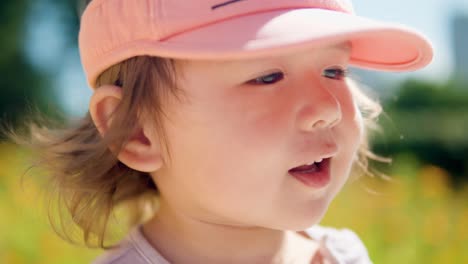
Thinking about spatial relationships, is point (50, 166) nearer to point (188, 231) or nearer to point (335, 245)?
point (188, 231)

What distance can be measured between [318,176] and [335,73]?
0.82 feet

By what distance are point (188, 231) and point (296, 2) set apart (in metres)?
0.60

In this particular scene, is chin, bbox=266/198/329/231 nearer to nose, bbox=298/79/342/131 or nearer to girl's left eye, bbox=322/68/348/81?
nose, bbox=298/79/342/131

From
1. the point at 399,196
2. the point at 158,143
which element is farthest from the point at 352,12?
the point at 399,196

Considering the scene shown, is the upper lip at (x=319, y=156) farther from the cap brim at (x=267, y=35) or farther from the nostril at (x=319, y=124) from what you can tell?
the cap brim at (x=267, y=35)

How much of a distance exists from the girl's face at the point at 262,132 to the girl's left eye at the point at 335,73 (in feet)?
0.06

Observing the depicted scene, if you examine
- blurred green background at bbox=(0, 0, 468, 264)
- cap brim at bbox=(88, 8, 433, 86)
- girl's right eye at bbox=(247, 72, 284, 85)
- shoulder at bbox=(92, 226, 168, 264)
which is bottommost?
blurred green background at bbox=(0, 0, 468, 264)

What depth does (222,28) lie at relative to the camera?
169 centimetres

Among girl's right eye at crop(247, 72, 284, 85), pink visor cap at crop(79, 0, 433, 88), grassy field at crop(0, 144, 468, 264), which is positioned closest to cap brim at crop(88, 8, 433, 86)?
pink visor cap at crop(79, 0, 433, 88)

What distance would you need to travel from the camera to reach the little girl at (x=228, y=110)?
1686 mm

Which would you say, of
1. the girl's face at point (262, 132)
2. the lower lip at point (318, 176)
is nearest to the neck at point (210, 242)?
A: the girl's face at point (262, 132)

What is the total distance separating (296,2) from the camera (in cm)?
174

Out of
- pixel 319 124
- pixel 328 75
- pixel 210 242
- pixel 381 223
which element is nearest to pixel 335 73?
pixel 328 75

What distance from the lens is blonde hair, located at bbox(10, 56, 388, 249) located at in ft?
5.98
